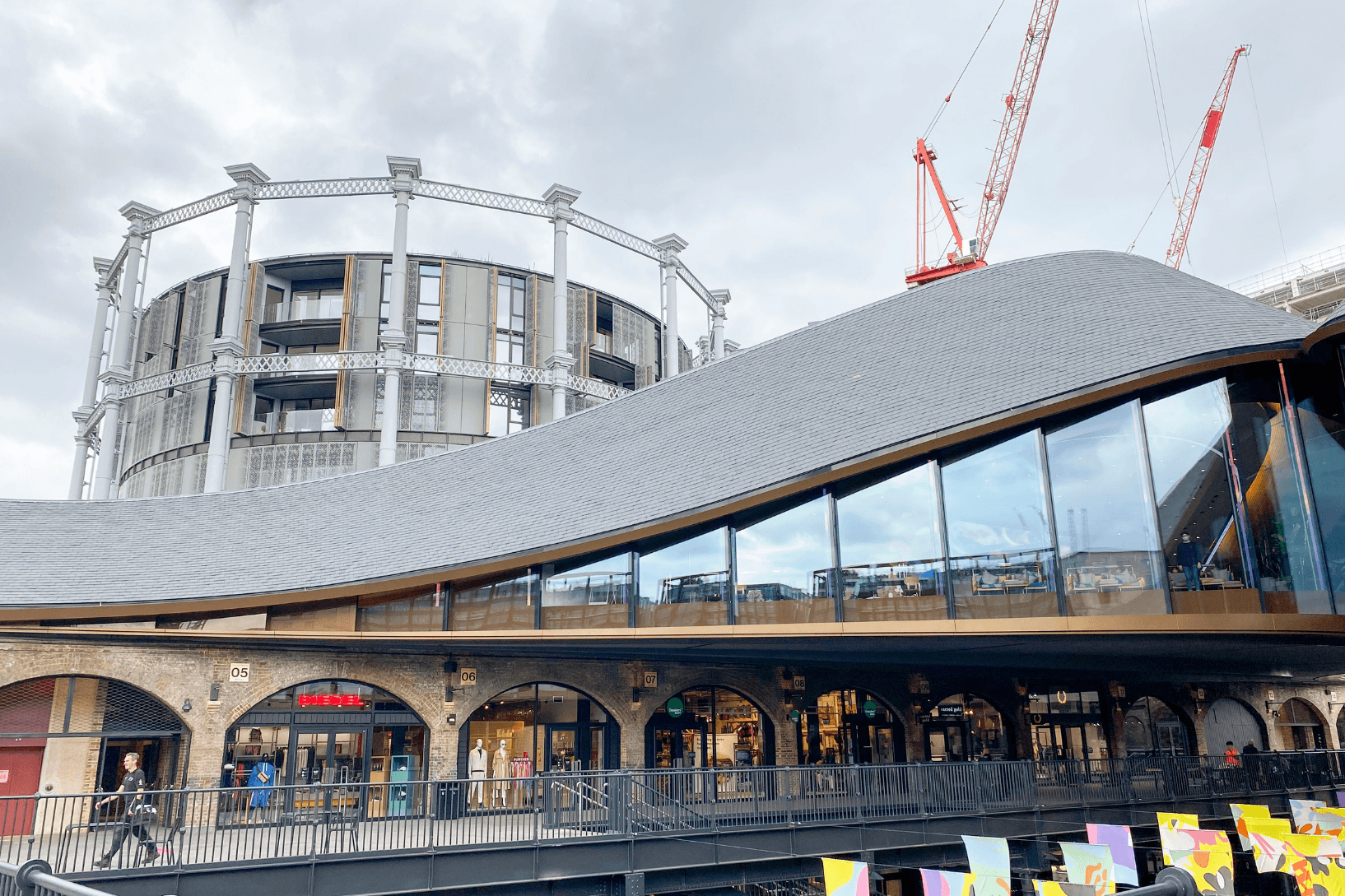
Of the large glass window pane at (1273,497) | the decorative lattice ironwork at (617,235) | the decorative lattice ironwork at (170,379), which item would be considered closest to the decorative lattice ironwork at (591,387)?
the decorative lattice ironwork at (617,235)

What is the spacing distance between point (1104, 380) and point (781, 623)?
6.98m

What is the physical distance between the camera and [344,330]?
126 ft

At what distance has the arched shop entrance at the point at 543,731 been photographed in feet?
68.4

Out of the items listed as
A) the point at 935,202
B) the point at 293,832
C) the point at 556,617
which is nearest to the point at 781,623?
the point at 556,617

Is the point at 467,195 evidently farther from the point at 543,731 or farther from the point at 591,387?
the point at 543,731

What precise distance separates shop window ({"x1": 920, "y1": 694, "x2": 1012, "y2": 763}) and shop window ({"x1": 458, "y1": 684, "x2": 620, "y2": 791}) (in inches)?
360

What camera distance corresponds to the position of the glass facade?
14680 millimetres

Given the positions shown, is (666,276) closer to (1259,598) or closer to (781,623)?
(781,623)

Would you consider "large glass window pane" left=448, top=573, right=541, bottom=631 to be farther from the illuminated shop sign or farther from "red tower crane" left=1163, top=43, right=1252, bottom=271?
"red tower crane" left=1163, top=43, right=1252, bottom=271

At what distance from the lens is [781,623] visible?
17.1 metres

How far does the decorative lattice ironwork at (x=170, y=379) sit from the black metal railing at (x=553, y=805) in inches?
897

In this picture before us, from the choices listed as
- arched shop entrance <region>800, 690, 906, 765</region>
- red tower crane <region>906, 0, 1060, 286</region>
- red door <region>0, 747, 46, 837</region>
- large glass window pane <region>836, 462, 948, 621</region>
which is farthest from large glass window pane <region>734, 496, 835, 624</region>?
red tower crane <region>906, 0, 1060, 286</region>

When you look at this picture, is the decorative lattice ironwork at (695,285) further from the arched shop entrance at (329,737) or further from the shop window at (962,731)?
the arched shop entrance at (329,737)

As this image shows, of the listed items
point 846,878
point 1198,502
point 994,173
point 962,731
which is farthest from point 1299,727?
point 994,173
